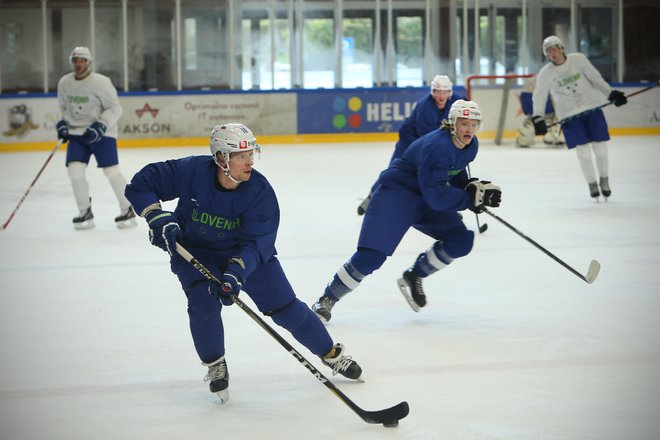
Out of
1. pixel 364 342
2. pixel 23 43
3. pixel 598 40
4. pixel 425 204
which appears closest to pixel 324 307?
A: pixel 364 342

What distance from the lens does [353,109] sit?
1497 centimetres

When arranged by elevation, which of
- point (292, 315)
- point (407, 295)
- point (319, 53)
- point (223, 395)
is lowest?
point (223, 395)

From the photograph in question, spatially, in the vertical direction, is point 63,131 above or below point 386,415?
above

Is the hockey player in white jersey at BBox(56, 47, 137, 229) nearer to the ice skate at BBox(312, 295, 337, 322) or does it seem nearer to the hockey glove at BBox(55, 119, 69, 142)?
the hockey glove at BBox(55, 119, 69, 142)

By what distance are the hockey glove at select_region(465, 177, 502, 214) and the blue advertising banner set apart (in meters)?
10.8

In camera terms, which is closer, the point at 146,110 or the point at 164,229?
the point at 164,229

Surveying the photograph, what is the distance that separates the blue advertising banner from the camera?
14914 mm

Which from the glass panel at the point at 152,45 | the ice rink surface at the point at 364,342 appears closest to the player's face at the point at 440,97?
the ice rink surface at the point at 364,342

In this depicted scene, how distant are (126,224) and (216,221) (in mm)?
4180

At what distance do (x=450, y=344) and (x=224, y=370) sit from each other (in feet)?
3.38

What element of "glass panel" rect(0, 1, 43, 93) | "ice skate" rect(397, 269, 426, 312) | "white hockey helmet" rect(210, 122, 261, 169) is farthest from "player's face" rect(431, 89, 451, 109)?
"glass panel" rect(0, 1, 43, 93)

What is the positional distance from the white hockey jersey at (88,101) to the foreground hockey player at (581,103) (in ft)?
10.4

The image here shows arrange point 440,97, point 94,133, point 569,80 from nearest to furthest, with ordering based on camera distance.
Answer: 1. point 440,97
2. point 94,133
3. point 569,80

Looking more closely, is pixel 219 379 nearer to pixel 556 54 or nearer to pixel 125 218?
pixel 125 218
